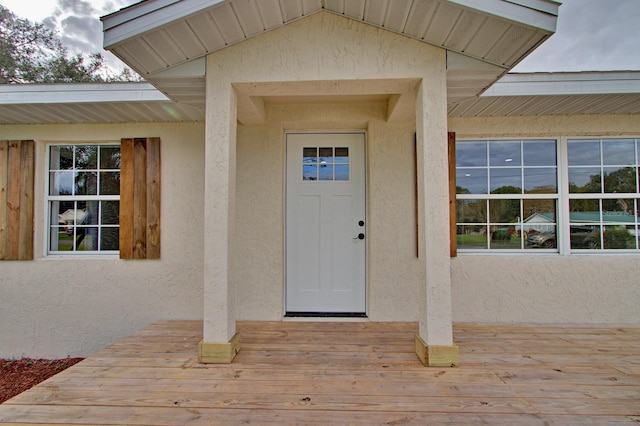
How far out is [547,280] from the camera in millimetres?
3383

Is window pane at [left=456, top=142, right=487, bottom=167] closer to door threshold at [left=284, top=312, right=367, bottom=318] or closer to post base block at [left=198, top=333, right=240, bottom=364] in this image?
door threshold at [left=284, top=312, right=367, bottom=318]

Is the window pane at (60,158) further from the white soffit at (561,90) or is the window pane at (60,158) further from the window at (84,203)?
the white soffit at (561,90)

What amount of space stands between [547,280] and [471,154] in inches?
63.1

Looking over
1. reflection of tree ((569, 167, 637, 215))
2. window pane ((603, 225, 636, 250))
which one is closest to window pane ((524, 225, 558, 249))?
reflection of tree ((569, 167, 637, 215))

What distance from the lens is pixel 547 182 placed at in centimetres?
353

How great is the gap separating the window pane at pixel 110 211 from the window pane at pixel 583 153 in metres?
5.32

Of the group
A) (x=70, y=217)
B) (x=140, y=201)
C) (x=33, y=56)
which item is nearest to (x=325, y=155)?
(x=140, y=201)

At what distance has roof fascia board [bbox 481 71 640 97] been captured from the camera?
9.23 ft

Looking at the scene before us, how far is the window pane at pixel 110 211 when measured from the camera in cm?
371

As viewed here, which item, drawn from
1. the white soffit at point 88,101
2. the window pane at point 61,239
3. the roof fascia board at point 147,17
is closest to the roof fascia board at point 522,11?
the roof fascia board at point 147,17

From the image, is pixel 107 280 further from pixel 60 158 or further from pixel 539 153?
pixel 539 153

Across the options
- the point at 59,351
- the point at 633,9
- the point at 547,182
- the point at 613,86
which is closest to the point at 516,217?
the point at 547,182

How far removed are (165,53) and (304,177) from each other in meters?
1.82

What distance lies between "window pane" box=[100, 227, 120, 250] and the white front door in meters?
2.07
